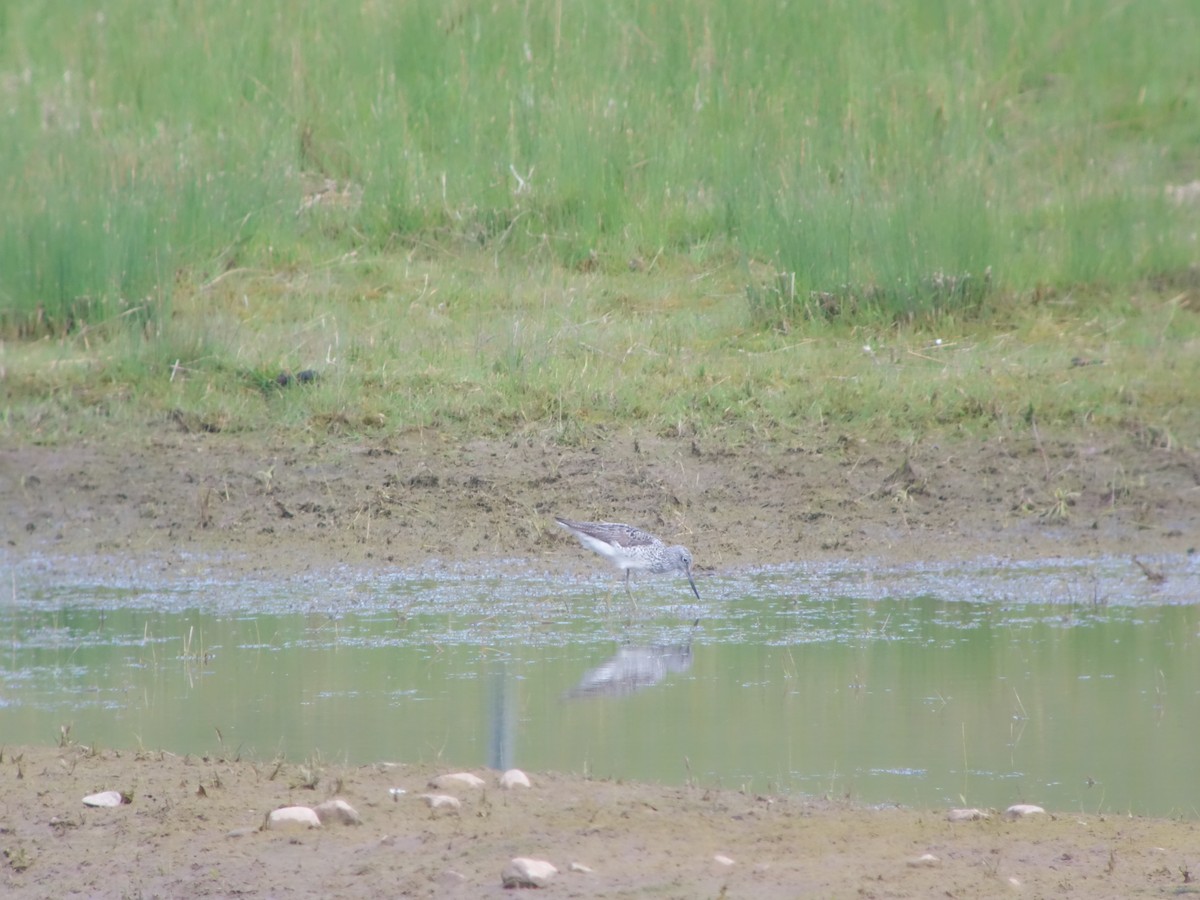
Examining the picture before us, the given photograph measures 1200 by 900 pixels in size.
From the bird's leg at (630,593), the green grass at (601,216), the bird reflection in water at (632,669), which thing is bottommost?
the bird's leg at (630,593)

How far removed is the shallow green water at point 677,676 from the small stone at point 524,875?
89 centimetres

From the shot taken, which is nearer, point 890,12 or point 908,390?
point 908,390

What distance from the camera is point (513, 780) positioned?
462 cm

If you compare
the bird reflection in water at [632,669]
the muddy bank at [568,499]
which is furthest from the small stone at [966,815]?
the muddy bank at [568,499]

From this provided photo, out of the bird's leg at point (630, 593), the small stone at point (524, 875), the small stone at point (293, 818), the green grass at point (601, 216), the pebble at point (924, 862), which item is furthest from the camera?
the green grass at point (601, 216)

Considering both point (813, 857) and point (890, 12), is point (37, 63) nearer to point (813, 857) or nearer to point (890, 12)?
point (890, 12)

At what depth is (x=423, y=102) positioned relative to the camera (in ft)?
38.1

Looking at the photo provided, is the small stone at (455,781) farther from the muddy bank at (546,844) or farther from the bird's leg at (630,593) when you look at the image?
the bird's leg at (630,593)

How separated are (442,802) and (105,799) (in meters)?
0.88

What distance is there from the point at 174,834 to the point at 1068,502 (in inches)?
187

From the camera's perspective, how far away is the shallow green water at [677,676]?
5.07m

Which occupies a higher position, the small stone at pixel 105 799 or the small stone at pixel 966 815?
the small stone at pixel 966 815

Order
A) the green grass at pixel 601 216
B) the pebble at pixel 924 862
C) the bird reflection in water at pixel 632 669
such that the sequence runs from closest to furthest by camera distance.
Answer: the pebble at pixel 924 862
the bird reflection in water at pixel 632 669
the green grass at pixel 601 216

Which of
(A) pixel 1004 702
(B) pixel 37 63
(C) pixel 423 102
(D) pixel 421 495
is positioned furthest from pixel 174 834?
(B) pixel 37 63
